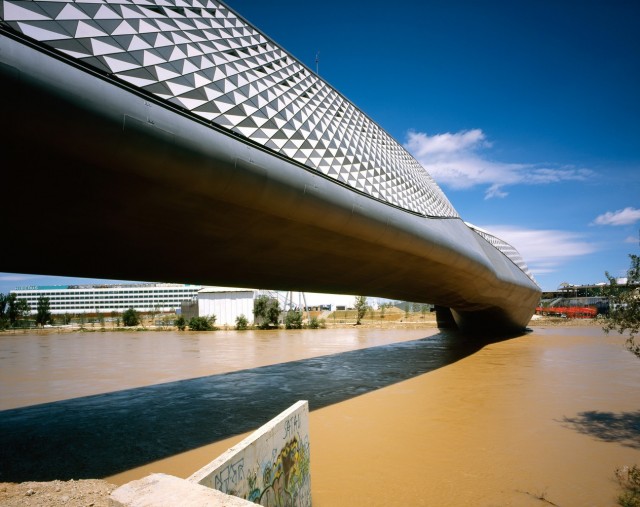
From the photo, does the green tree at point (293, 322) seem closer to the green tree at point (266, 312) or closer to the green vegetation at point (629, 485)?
the green tree at point (266, 312)

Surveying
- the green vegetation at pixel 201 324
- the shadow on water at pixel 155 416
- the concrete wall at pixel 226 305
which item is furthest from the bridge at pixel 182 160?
the concrete wall at pixel 226 305

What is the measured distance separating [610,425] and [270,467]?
30.8 ft

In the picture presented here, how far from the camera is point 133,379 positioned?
17.8 m

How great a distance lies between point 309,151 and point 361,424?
816cm

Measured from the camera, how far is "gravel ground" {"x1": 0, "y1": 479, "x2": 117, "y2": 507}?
5.27 m

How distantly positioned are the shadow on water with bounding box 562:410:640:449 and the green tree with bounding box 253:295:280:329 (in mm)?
47015

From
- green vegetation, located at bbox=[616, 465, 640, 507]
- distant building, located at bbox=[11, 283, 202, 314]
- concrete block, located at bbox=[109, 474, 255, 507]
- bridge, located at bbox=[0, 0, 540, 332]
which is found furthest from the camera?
distant building, located at bbox=[11, 283, 202, 314]

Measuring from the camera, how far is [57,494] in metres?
5.56

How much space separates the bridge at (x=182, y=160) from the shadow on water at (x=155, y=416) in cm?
441

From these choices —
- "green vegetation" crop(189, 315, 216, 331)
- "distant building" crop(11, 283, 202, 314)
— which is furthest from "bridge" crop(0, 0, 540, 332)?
"distant building" crop(11, 283, 202, 314)

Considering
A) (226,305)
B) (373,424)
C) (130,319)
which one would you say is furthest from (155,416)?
(130,319)

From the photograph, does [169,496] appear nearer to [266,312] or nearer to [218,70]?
[218,70]

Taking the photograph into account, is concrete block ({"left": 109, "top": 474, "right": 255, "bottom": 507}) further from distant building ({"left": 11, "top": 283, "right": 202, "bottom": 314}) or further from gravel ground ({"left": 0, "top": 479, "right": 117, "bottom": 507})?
distant building ({"left": 11, "top": 283, "right": 202, "bottom": 314})

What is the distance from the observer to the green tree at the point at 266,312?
5553 centimetres
